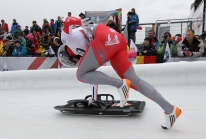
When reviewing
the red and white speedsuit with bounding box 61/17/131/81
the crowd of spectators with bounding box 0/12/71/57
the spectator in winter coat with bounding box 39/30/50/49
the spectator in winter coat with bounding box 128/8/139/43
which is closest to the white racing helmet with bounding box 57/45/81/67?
the red and white speedsuit with bounding box 61/17/131/81

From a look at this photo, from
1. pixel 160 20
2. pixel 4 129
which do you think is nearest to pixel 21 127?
pixel 4 129

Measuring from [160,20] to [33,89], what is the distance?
18.7 ft

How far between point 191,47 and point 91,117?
11.6 ft

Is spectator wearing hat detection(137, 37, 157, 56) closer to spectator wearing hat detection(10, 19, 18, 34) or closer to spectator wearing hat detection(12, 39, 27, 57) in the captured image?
spectator wearing hat detection(12, 39, 27, 57)

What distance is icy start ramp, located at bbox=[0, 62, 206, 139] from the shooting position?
2.15 metres

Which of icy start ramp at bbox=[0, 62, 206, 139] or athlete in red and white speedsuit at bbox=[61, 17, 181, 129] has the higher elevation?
athlete in red and white speedsuit at bbox=[61, 17, 181, 129]

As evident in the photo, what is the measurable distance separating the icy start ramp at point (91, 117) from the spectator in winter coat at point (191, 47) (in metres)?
0.96

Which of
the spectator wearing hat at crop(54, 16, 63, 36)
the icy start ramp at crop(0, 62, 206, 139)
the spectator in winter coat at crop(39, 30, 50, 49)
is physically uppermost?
the spectator wearing hat at crop(54, 16, 63, 36)

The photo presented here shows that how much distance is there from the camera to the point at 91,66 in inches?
91.0

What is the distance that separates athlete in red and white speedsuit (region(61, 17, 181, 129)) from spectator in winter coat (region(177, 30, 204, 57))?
3270 mm

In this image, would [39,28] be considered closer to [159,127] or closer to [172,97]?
[172,97]

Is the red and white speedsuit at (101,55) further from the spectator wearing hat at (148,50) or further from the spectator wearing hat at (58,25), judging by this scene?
the spectator wearing hat at (58,25)

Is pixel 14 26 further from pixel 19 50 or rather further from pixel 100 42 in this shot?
pixel 100 42

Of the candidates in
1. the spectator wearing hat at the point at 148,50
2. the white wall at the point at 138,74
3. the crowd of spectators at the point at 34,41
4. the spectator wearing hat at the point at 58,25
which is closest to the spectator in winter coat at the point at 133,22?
the spectator wearing hat at the point at 148,50
